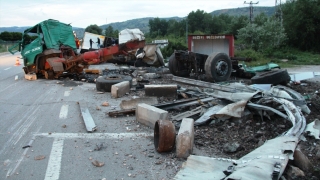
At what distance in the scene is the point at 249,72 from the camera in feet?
42.7

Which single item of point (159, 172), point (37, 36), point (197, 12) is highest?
point (197, 12)

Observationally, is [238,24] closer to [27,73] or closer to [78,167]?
[27,73]

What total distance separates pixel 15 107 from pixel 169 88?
4026mm

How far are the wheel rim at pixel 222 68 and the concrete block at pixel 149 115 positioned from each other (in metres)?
5.22

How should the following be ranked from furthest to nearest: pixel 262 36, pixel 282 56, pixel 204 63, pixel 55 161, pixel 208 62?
1. pixel 262 36
2. pixel 282 56
3. pixel 204 63
4. pixel 208 62
5. pixel 55 161

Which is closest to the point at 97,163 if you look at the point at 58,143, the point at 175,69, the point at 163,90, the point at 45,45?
the point at 58,143

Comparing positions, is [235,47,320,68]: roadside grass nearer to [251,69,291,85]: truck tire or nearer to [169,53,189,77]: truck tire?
[169,53,189,77]: truck tire

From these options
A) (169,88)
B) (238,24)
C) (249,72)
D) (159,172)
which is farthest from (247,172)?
(238,24)

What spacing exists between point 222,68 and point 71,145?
7.18m

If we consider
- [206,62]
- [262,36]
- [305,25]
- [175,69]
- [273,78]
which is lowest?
[273,78]

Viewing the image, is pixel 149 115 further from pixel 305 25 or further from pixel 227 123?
pixel 305 25

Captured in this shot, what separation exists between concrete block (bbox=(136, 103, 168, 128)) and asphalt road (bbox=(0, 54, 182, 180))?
149mm

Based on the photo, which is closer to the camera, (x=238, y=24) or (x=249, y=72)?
(x=249, y=72)

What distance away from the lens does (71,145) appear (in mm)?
5379
